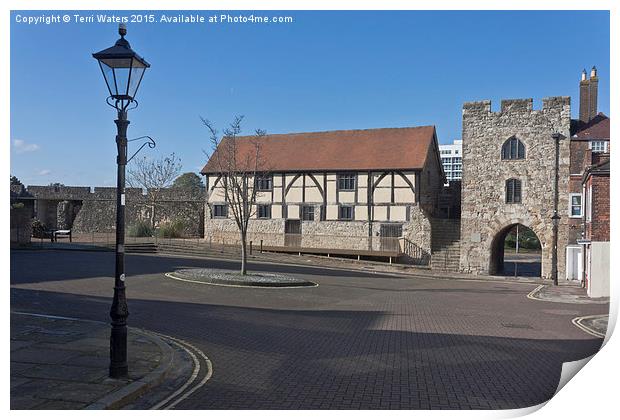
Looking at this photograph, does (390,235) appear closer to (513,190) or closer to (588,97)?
(513,190)

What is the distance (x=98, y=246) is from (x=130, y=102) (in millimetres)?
24375

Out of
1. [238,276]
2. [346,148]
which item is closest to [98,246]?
[238,276]

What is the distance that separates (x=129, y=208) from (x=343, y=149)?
1748 centimetres

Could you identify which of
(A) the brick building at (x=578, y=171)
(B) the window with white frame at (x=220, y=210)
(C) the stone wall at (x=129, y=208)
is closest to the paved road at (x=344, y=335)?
(A) the brick building at (x=578, y=171)

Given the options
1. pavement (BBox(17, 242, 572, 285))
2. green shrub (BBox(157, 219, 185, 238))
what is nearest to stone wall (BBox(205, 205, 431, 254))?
pavement (BBox(17, 242, 572, 285))

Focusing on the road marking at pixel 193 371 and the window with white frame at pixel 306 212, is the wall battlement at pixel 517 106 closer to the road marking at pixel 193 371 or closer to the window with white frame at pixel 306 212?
the window with white frame at pixel 306 212

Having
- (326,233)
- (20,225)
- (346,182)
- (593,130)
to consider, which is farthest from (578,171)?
(20,225)

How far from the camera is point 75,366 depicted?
7348 millimetres

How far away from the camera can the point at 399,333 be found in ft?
36.8

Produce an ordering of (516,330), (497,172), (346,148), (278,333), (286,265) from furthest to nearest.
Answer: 1. (346,148)
2. (497,172)
3. (286,265)
4. (516,330)
5. (278,333)

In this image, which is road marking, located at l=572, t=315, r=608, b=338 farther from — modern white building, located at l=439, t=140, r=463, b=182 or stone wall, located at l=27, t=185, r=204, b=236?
modern white building, located at l=439, t=140, r=463, b=182

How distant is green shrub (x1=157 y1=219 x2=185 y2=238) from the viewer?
38094 mm
